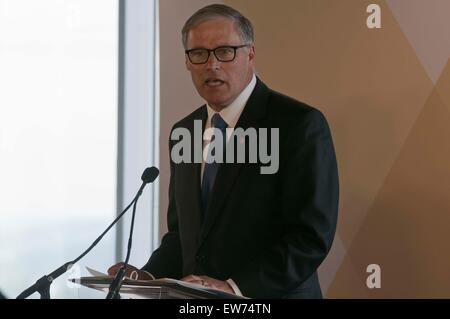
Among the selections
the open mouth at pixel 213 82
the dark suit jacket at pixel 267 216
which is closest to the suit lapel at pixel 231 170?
the dark suit jacket at pixel 267 216

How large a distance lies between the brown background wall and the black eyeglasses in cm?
29

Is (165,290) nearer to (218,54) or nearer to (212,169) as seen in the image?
(212,169)

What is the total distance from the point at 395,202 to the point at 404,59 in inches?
21.3

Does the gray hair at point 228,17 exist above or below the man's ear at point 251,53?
above

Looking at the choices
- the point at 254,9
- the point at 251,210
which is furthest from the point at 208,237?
the point at 254,9

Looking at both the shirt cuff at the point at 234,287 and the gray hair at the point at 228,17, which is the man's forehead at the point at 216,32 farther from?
the shirt cuff at the point at 234,287

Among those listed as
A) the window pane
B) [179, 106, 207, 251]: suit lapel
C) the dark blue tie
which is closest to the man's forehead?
the dark blue tie

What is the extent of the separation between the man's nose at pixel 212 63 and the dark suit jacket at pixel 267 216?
6.7 inches

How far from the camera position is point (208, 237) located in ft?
8.70

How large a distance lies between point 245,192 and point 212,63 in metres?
A: 0.48

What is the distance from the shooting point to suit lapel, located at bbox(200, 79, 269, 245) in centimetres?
264

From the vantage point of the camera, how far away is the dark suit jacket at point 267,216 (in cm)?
246

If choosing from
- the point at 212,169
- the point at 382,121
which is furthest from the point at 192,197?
the point at 382,121

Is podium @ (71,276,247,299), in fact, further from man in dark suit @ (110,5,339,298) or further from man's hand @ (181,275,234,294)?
man in dark suit @ (110,5,339,298)
